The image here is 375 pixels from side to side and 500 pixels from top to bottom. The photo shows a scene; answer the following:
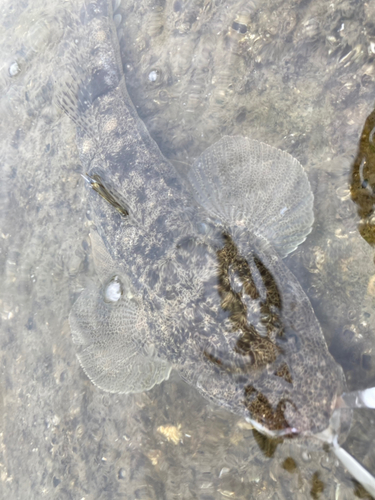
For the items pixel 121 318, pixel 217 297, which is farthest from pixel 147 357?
pixel 217 297

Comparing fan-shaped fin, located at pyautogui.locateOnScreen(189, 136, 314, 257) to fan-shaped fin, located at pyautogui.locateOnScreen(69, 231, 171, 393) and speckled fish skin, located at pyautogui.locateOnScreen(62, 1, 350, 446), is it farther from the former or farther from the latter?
fan-shaped fin, located at pyautogui.locateOnScreen(69, 231, 171, 393)

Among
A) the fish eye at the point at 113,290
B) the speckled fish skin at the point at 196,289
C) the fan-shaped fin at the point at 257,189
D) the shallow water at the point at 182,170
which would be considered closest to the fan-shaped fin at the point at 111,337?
the fish eye at the point at 113,290

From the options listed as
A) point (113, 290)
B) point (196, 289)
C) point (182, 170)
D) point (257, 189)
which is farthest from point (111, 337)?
point (257, 189)

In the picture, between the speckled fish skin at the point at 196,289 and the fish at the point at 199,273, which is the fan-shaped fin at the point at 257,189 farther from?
the speckled fish skin at the point at 196,289

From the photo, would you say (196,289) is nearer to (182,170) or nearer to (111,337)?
(111,337)

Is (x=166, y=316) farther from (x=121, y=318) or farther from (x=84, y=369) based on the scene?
(x=84, y=369)
